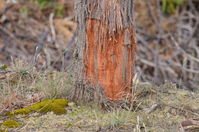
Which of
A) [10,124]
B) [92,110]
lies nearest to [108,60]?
[92,110]

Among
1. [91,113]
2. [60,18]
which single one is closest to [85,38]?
[91,113]

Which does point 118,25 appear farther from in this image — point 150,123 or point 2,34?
point 2,34

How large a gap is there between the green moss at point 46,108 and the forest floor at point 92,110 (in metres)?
0.05

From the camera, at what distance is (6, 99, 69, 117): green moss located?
170 inches

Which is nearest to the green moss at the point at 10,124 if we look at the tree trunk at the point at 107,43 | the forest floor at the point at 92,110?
the forest floor at the point at 92,110

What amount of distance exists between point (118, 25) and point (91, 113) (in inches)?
35.6

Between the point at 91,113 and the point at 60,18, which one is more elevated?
the point at 60,18

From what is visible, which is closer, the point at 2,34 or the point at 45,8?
the point at 2,34

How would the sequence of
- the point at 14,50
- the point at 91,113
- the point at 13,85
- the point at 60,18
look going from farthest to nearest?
the point at 60,18, the point at 14,50, the point at 13,85, the point at 91,113

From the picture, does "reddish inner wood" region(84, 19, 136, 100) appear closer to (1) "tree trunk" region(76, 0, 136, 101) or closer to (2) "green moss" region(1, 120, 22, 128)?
(1) "tree trunk" region(76, 0, 136, 101)

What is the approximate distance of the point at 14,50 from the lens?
32.2 feet

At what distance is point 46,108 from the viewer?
14.4 ft

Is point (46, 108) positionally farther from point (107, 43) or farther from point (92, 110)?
point (107, 43)

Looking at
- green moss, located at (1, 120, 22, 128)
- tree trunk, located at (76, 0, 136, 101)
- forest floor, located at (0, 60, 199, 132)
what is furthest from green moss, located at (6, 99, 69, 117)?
tree trunk, located at (76, 0, 136, 101)
